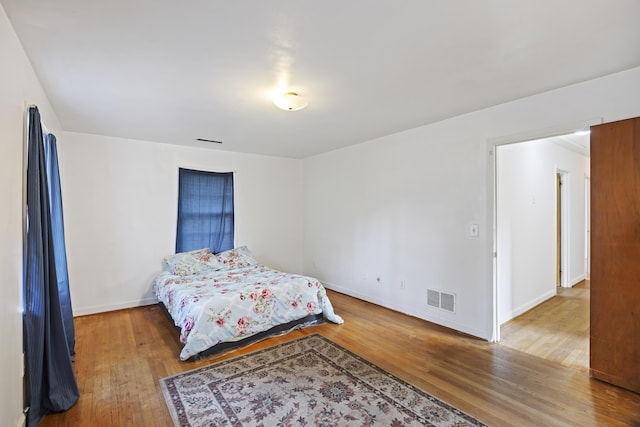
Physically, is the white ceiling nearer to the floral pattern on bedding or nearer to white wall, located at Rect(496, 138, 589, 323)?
white wall, located at Rect(496, 138, 589, 323)

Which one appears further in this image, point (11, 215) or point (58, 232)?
point (58, 232)

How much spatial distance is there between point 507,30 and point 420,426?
2419mm

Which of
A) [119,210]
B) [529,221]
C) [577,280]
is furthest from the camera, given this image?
[577,280]

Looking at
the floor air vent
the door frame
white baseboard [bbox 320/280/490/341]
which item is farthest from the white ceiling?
white baseboard [bbox 320/280/490/341]

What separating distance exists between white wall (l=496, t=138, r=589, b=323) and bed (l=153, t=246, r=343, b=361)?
2158 millimetres

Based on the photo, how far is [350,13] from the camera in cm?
158

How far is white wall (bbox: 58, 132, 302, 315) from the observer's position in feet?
13.0

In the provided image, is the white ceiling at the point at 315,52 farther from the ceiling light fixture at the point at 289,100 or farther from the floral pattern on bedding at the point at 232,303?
the floral pattern on bedding at the point at 232,303

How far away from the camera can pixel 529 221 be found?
4078 millimetres

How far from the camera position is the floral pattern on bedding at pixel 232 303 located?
2850mm

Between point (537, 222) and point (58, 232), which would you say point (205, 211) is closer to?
point (58, 232)

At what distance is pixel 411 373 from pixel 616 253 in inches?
71.6

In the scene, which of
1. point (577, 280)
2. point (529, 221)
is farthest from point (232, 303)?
point (577, 280)

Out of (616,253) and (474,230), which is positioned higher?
(474,230)
